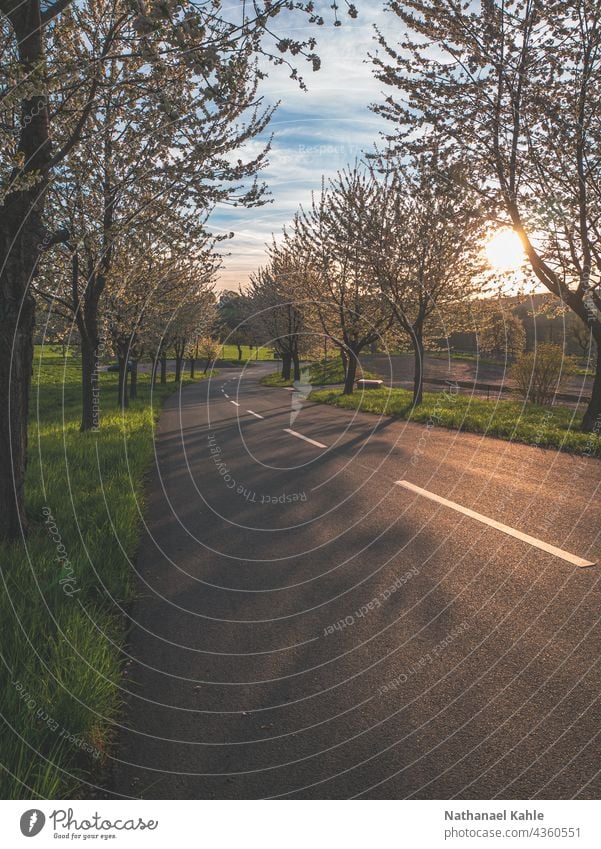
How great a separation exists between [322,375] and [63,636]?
5180 centimetres

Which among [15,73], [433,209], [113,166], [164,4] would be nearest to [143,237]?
[113,166]

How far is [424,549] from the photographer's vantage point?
546 centimetres

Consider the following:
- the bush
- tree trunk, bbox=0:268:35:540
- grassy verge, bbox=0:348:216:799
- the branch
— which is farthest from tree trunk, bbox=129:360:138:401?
the branch

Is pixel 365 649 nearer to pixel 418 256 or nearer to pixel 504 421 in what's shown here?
pixel 504 421

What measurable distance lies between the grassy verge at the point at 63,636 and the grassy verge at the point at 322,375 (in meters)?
39.5

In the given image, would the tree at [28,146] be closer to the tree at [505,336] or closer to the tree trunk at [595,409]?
the tree trunk at [595,409]

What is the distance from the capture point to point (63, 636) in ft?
11.4

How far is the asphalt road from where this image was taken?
259cm

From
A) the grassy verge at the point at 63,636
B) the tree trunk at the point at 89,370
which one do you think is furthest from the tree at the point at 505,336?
the grassy verge at the point at 63,636

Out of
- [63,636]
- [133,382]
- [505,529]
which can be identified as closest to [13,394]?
[63,636]

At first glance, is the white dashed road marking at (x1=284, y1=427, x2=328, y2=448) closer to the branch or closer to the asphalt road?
the asphalt road

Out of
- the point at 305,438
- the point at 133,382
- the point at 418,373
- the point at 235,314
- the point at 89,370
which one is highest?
the point at 235,314

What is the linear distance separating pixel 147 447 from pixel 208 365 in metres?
82.0
